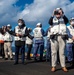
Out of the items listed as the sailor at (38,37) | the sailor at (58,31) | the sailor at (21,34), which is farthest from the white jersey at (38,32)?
the sailor at (58,31)

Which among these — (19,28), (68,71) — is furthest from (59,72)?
(19,28)

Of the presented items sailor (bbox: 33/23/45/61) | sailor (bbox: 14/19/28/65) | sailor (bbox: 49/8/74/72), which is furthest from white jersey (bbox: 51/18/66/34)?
sailor (bbox: 33/23/45/61)

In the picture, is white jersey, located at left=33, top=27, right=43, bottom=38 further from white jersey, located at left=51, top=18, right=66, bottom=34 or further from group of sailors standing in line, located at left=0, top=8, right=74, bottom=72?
white jersey, located at left=51, top=18, right=66, bottom=34

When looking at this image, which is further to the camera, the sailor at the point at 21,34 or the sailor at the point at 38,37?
the sailor at the point at 38,37

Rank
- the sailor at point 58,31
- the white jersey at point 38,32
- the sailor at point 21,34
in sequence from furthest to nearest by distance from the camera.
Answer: the white jersey at point 38,32 < the sailor at point 21,34 < the sailor at point 58,31

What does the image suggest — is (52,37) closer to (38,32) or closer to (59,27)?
(59,27)

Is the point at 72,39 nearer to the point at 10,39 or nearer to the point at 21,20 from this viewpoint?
the point at 21,20

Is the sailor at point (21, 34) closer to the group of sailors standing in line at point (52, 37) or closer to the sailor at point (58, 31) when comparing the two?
the group of sailors standing in line at point (52, 37)

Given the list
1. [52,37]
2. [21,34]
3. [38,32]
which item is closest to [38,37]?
[38,32]

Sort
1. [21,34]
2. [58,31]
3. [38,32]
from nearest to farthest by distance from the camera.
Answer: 1. [58,31]
2. [21,34]
3. [38,32]

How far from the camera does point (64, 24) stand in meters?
10.2

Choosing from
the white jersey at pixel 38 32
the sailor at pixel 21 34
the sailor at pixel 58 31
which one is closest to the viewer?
the sailor at pixel 58 31

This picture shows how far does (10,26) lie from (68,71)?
617 cm

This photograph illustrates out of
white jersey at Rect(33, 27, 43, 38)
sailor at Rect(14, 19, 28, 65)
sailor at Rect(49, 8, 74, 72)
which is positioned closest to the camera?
sailor at Rect(49, 8, 74, 72)
